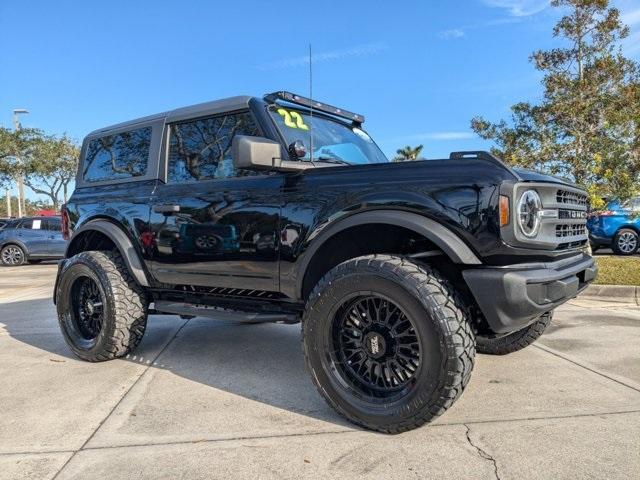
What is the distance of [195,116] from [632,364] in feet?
12.3

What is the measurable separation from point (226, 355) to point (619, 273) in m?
6.59

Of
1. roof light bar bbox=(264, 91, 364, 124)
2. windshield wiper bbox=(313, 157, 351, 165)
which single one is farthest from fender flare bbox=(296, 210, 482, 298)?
roof light bar bbox=(264, 91, 364, 124)

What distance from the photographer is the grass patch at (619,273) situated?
7.24 m

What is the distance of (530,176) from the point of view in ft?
8.93

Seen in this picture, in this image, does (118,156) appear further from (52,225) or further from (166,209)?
(52,225)

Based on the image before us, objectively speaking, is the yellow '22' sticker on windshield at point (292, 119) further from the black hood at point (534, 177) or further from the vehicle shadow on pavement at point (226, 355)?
the vehicle shadow on pavement at point (226, 355)

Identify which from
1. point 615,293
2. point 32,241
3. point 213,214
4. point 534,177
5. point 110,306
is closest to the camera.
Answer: point 534,177

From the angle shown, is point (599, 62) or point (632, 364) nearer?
point (632, 364)

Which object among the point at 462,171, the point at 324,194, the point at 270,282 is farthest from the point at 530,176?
the point at 270,282

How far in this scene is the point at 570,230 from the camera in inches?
120

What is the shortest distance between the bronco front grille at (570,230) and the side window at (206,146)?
→ 1.95m

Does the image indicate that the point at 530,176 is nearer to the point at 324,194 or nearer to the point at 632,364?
the point at 324,194

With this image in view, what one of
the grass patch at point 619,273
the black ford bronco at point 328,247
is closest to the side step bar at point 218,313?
the black ford bronco at point 328,247

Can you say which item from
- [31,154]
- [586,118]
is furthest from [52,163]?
[586,118]
